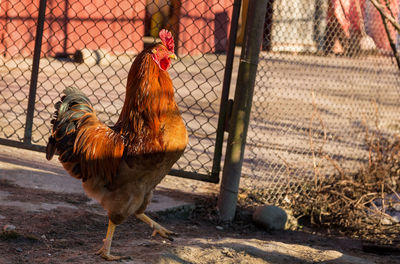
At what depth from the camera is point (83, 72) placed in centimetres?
1067

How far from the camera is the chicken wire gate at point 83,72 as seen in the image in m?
4.70

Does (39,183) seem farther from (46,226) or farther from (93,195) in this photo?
(93,195)

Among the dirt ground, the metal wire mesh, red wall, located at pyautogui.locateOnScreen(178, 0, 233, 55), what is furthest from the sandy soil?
red wall, located at pyautogui.locateOnScreen(178, 0, 233, 55)

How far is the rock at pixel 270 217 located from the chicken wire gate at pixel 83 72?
483 millimetres

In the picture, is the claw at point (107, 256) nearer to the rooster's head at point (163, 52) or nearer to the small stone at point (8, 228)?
the small stone at point (8, 228)

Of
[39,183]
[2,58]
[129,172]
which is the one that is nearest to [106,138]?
[129,172]

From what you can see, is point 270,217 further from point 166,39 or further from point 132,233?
point 166,39

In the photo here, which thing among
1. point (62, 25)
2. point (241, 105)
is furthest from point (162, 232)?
point (62, 25)

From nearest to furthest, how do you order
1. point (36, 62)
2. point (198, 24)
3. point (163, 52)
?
point (163, 52) < point (36, 62) < point (198, 24)

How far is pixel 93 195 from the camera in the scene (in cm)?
355

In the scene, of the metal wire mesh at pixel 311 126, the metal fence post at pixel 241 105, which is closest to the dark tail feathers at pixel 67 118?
the metal fence post at pixel 241 105

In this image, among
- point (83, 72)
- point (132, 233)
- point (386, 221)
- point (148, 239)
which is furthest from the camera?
point (83, 72)

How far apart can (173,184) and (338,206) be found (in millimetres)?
1511

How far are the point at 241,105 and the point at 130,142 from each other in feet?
4.05
